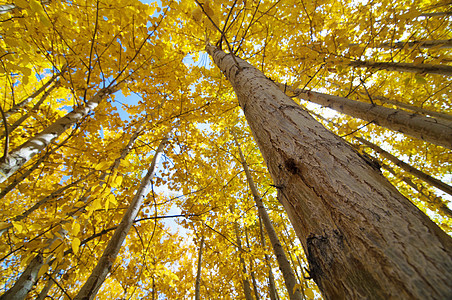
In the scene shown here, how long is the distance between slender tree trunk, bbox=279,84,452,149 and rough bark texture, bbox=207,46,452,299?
0.87 m

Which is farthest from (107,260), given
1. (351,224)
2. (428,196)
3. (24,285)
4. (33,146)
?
(428,196)

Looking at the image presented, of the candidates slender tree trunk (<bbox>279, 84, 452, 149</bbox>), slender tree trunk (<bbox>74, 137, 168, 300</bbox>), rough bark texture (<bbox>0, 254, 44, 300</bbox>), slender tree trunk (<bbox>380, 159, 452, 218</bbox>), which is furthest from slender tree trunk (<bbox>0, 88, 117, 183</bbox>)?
slender tree trunk (<bbox>380, 159, 452, 218</bbox>)

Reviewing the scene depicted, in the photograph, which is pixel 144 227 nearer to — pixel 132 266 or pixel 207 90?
pixel 207 90

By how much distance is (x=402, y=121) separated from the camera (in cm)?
180

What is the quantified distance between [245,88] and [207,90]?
10.1 feet

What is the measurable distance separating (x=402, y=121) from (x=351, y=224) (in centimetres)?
211

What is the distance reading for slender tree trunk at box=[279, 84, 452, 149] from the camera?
5.05 ft

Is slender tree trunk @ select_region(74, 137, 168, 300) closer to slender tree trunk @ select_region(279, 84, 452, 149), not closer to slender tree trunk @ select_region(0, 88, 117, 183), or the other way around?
slender tree trunk @ select_region(0, 88, 117, 183)

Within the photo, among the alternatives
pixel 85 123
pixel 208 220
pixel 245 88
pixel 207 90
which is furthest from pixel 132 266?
pixel 245 88

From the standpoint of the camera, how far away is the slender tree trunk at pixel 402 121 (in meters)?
1.54

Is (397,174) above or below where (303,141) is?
above

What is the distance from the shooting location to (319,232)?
1.65 ft

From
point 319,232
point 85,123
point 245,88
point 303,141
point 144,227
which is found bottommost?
point 319,232

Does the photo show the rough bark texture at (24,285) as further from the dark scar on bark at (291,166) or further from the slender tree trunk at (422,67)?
the slender tree trunk at (422,67)
